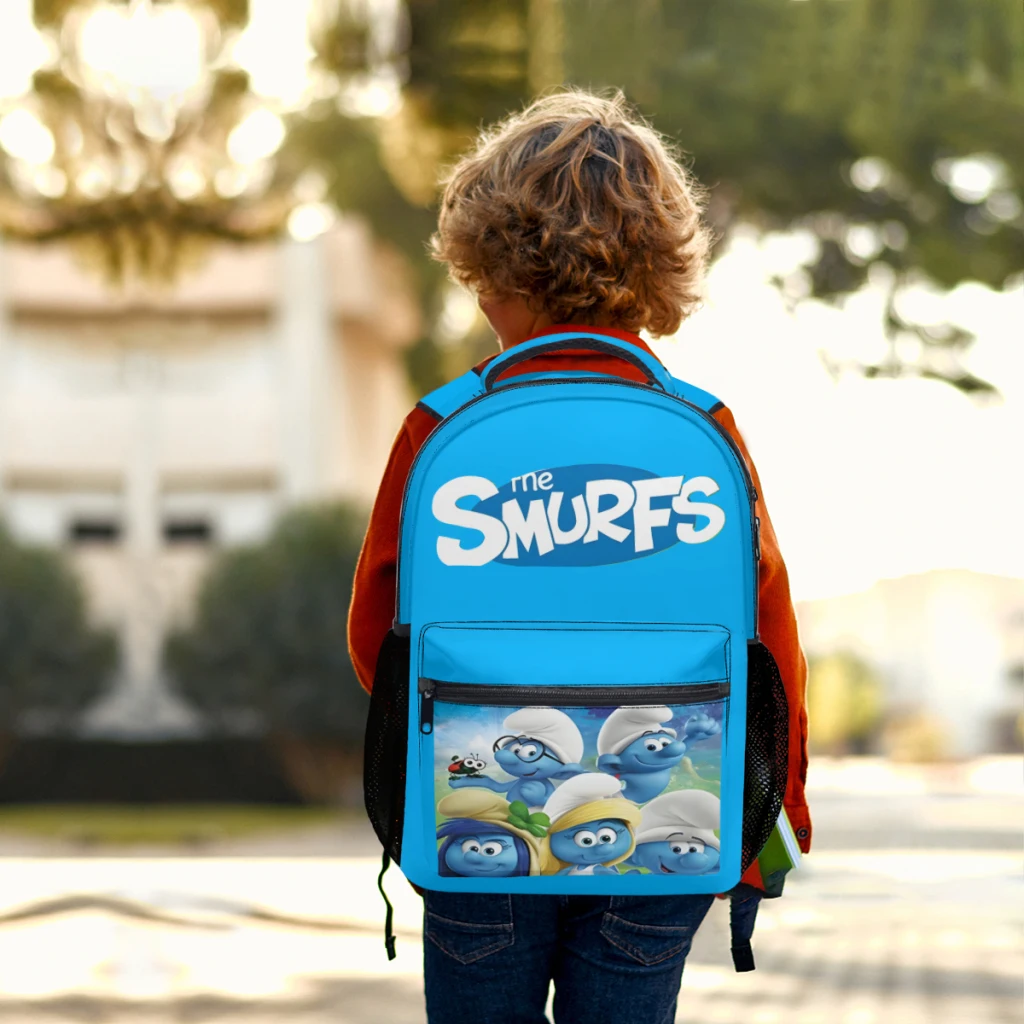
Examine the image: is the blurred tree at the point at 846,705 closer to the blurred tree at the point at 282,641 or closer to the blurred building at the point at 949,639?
the blurred building at the point at 949,639

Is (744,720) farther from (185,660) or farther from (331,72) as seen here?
(185,660)

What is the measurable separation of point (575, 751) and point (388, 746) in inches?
9.1

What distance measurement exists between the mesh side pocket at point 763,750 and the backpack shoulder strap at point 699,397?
287mm

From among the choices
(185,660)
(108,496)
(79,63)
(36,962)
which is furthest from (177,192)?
(108,496)

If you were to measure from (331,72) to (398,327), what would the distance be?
15457 millimetres

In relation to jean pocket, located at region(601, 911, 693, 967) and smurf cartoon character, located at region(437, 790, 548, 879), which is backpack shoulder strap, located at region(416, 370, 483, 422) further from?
jean pocket, located at region(601, 911, 693, 967)

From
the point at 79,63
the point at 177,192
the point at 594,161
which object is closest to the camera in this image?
the point at 594,161

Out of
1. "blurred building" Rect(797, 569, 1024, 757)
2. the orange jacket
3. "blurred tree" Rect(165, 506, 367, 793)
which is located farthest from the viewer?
"blurred building" Rect(797, 569, 1024, 757)

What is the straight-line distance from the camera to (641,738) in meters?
1.73

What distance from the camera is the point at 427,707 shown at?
1.74m

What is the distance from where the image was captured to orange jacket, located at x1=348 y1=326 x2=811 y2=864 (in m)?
1.81

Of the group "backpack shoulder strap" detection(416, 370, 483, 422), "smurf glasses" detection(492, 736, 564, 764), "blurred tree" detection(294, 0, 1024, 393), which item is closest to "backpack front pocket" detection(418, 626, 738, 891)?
"smurf glasses" detection(492, 736, 564, 764)

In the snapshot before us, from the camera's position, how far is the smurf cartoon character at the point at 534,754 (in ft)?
5.61

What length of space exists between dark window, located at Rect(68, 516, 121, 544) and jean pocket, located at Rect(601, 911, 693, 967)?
23.6 meters
